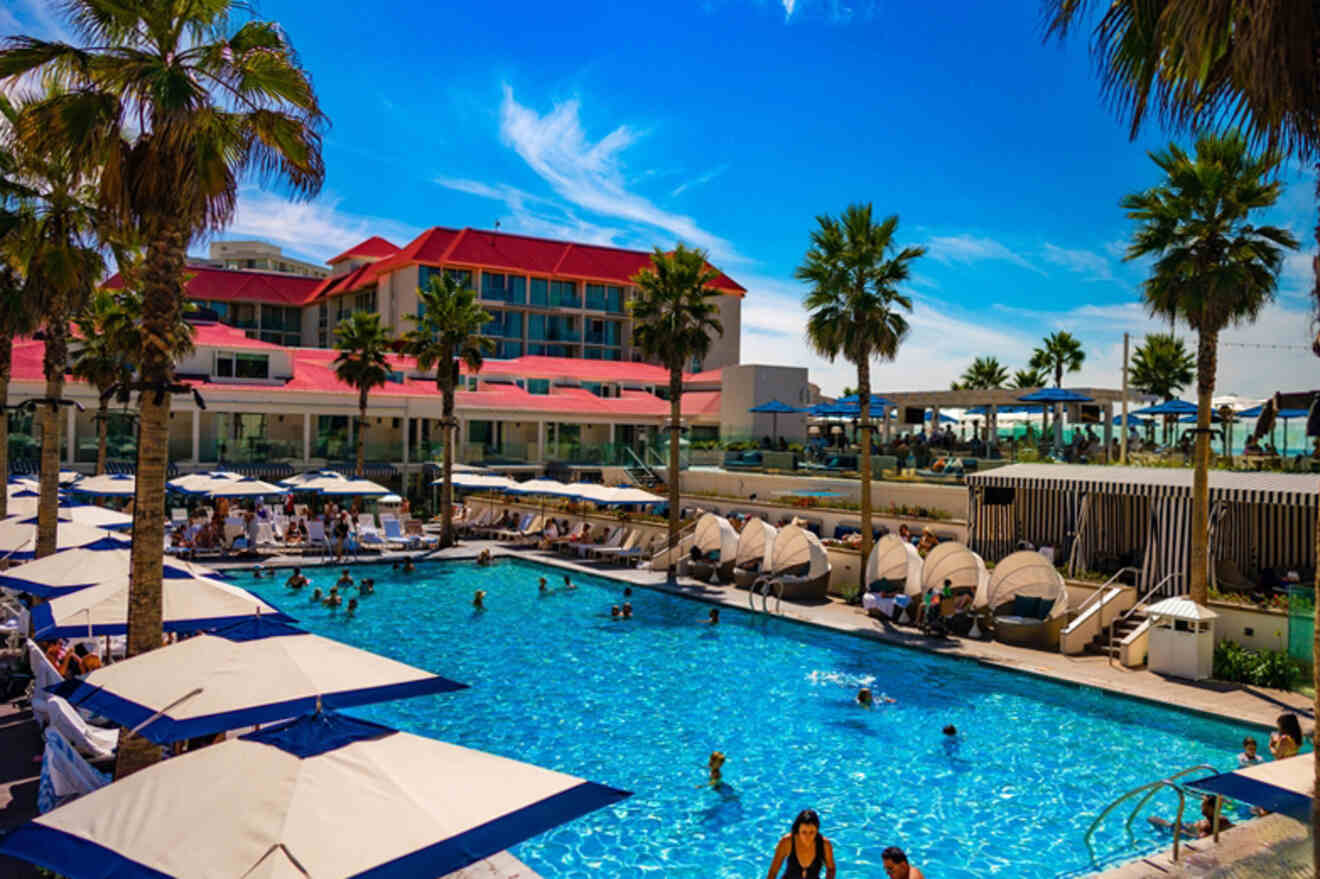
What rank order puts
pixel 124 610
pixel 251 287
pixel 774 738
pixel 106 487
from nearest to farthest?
pixel 124 610 < pixel 774 738 < pixel 106 487 < pixel 251 287

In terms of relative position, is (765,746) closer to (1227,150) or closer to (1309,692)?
(1309,692)

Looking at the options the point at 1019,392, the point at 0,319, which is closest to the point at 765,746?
the point at 0,319

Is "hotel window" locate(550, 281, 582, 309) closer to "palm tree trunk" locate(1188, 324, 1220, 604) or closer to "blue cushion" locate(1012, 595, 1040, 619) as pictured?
"blue cushion" locate(1012, 595, 1040, 619)

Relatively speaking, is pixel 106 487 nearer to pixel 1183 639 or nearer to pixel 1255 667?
pixel 1183 639

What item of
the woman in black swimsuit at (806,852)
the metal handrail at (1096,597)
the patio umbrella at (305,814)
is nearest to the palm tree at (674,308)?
the metal handrail at (1096,597)

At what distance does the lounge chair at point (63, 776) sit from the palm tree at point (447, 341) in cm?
2269

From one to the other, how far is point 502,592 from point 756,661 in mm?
9315

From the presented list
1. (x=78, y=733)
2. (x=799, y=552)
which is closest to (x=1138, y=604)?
(x=799, y=552)

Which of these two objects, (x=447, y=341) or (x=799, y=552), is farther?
(x=447, y=341)

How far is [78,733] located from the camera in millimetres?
9297

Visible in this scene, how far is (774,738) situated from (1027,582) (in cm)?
816

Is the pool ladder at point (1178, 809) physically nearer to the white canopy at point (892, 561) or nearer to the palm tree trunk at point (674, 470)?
the white canopy at point (892, 561)

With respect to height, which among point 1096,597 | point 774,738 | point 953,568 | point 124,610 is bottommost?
point 774,738

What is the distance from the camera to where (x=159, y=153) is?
891 cm
